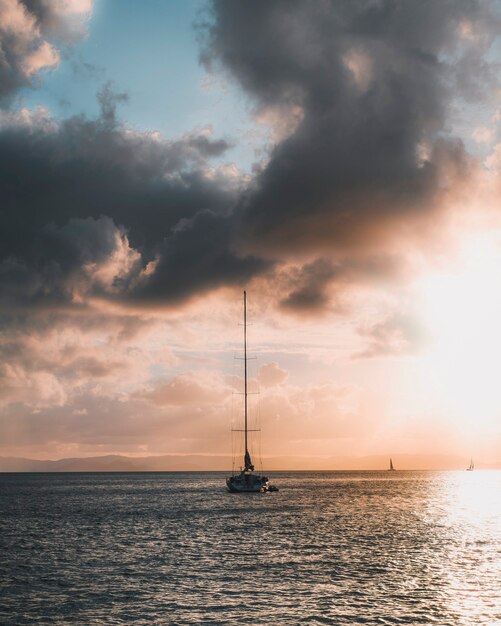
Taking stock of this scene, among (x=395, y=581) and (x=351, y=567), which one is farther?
(x=351, y=567)

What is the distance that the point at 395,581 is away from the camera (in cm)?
5069

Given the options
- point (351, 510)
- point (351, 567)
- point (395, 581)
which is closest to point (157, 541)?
point (351, 567)

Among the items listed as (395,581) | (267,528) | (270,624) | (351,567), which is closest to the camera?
(270,624)

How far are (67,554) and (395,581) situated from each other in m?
32.8

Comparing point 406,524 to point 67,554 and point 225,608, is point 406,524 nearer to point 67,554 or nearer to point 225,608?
point 67,554

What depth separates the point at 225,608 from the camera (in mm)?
41781

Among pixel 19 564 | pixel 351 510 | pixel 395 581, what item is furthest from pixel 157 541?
pixel 351 510

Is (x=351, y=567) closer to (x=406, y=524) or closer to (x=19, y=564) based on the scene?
(x=19, y=564)

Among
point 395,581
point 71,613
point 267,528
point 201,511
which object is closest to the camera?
point 71,613

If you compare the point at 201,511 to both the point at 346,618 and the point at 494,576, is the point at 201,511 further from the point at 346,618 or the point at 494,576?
the point at 346,618

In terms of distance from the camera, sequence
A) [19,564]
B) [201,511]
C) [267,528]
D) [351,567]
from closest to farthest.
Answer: [351,567] < [19,564] < [267,528] < [201,511]

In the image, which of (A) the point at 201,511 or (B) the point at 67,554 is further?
(A) the point at 201,511

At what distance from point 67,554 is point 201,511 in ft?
174

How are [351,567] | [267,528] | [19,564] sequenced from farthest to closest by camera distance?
[267,528], [19,564], [351,567]
